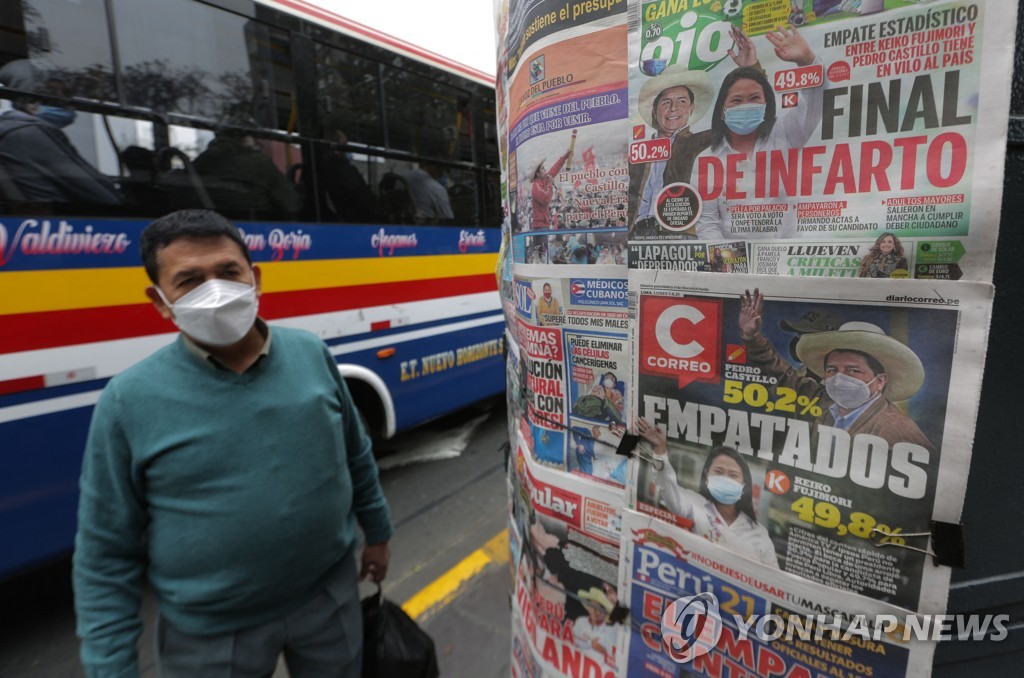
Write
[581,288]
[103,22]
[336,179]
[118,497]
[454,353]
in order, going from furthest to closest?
[454,353] → [336,179] → [103,22] → [118,497] → [581,288]

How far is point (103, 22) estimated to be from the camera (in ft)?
8.20

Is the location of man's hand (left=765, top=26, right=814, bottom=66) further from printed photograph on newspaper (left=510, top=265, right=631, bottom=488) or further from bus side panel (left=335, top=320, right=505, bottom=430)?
bus side panel (left=335, top=320, right=505, bottom=430)

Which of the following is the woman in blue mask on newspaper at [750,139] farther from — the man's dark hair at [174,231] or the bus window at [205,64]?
the bus window at [205,64]

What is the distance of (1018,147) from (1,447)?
321 cm

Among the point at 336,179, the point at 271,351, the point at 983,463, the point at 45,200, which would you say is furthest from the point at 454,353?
the point at 983,463

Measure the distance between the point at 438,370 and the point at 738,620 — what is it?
138 inches

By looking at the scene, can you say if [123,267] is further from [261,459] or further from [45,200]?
[261,459]

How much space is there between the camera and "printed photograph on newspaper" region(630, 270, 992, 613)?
69 centimetres

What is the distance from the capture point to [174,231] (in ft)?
4.50

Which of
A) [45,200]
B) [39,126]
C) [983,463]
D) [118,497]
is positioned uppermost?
[39,126]

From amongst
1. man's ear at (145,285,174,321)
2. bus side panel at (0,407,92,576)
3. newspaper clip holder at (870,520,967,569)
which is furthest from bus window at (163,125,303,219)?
newspaper clip holder at (870,520,967,569)

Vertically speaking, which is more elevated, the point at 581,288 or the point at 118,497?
the point at 581,288

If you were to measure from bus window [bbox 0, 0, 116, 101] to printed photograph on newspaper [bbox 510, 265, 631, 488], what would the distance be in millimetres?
2461

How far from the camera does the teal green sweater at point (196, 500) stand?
4.12ft
